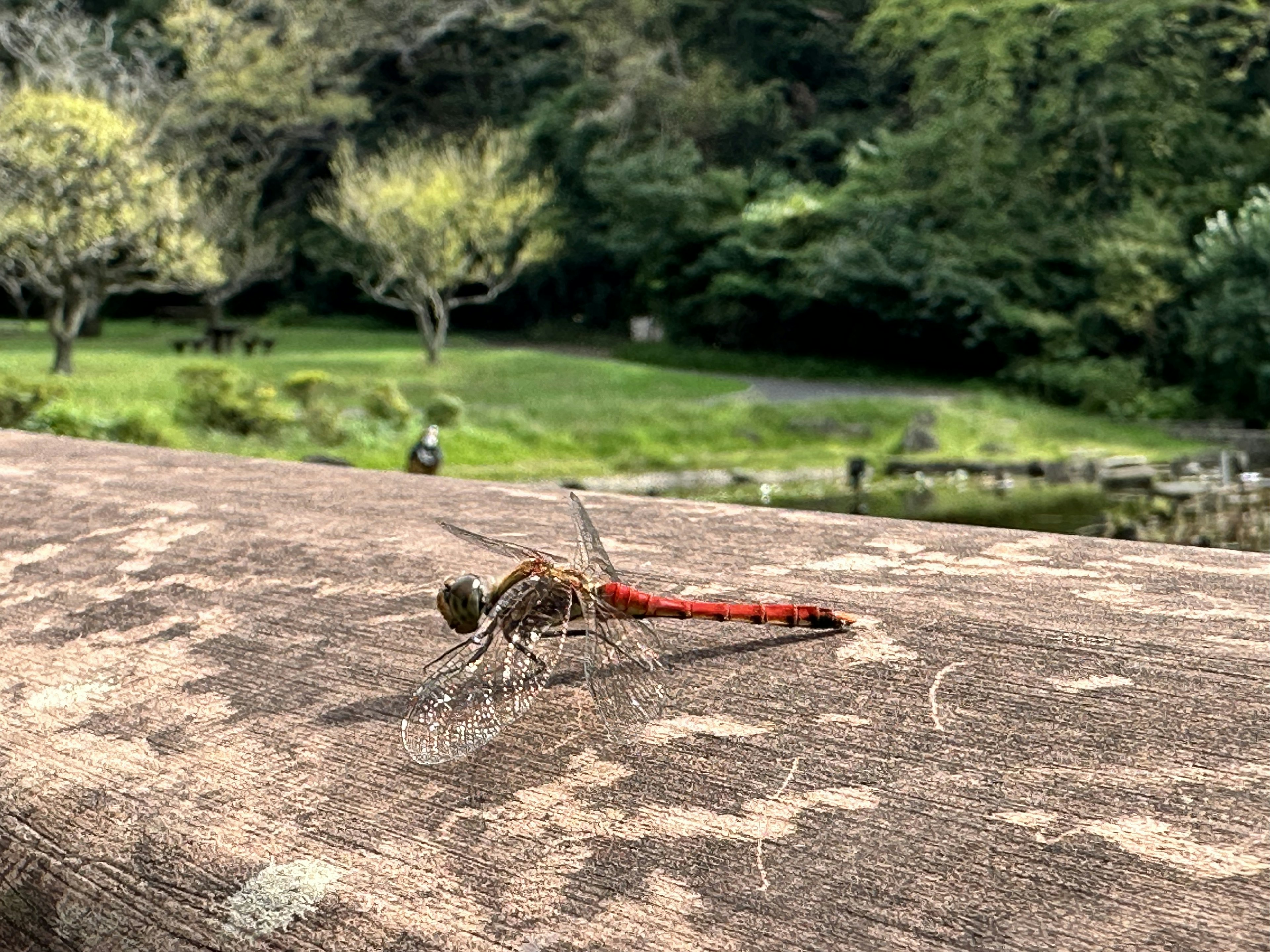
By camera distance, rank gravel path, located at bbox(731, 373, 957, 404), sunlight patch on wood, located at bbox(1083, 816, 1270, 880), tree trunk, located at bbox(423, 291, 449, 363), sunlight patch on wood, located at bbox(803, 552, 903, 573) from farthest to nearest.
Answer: tree trunk, located at bbox(423, 291, 449, 363), gravel path, located at bbox(731, 373, 957, 404), sunlight patch on wood, located at bbox(803, 552, 903, 573), sunlight patch on wood, located at bbox(1083, 816, 1270, 880)

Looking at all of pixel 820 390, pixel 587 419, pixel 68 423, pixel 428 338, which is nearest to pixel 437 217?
pixel 428 338

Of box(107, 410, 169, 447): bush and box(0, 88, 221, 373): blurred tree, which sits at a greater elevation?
box(0, 88, 221, 373): blurred tree

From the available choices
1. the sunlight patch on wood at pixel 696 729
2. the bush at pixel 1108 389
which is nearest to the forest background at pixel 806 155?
the bush at pixel 1108 389

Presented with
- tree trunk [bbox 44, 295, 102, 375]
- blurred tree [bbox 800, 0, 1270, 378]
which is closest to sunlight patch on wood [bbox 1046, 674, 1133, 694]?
tree trunk [bbox 44, 295, 102, 375]

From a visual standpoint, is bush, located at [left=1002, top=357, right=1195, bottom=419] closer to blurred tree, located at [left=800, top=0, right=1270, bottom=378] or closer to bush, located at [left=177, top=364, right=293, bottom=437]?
blurred tree, located at [left=800, top=0, right=1270, bottom=378]

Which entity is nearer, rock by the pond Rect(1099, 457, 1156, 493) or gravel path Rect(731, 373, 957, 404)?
rock by the pond Rect(1099, 457, 1156, 493)
